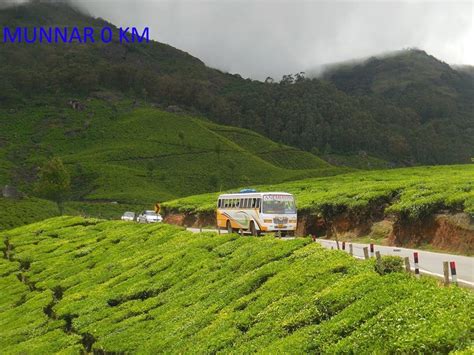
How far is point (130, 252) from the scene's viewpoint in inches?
1479

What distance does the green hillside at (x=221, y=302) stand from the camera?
37.2 ft

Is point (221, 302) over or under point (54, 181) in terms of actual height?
under

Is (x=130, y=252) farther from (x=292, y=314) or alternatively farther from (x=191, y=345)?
(x=292, y=314)

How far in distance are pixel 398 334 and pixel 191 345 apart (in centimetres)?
858

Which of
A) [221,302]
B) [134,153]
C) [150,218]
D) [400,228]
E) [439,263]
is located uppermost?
[134,153]

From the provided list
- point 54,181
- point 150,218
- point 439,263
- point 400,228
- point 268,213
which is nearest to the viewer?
point 439,263

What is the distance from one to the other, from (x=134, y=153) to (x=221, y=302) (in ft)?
449

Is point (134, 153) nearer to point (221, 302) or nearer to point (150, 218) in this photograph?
point (150, 218)

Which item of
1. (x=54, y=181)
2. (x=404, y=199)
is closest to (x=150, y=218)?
(x=404, y=199)

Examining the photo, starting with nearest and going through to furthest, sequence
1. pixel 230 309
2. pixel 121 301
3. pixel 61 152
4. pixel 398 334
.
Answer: pixel 398 334
pixel 230 309
pixel 121 301
pixel 61 152

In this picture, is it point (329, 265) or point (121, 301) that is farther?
point (121, 301)

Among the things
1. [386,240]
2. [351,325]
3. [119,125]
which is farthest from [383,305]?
[119,125]

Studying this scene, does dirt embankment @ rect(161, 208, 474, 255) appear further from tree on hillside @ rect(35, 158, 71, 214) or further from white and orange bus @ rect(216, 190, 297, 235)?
tree on hillside @ rect(35, 158, 71, 214)

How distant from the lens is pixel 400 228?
3148 centimetres
